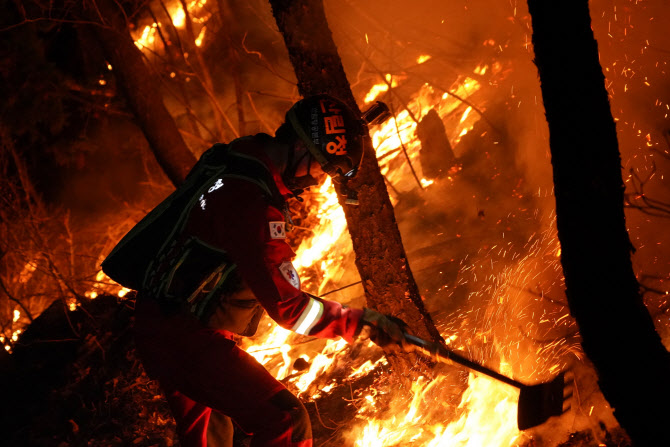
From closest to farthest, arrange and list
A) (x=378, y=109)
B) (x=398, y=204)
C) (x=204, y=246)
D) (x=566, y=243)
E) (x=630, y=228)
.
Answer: (x=566, y=243)
(x=204, y=246)
(x=378, y=109)
(x=630, y=228)
(x=398, y=204)

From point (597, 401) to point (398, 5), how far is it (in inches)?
363

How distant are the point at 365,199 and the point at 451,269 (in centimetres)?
245

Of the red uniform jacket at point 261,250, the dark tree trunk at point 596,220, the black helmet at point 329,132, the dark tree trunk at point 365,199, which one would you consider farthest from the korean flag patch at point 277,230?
the dark tree trunk at point 596,220

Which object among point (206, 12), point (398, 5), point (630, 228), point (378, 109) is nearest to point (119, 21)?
point (206, 12)

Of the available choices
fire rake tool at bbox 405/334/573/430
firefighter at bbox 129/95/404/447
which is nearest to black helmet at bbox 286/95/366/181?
firefighter at bbox 129/95/404/447

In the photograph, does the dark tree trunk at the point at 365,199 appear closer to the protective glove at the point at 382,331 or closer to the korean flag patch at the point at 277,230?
the protective glove at the point at 382,331

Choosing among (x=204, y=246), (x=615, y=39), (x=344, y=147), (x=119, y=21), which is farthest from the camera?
(x=119, y=21)

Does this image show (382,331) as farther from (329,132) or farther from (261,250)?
(329,132)

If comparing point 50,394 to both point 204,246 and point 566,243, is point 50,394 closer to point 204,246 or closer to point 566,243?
point 204,246

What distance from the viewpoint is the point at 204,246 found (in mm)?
2875

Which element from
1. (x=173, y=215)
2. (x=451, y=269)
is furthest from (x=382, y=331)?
(x=451, y=269)

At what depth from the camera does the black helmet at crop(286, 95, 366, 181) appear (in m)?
3.07

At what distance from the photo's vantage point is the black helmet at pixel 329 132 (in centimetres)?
307

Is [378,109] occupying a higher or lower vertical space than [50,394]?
higher
